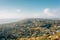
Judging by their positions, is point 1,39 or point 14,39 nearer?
point 1,39

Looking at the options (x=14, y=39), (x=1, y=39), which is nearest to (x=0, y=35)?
(x=1, y=39)

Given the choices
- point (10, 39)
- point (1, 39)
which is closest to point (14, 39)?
point (10, 39)

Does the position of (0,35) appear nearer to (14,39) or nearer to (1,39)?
(1,39)

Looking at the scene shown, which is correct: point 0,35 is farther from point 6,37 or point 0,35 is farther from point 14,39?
point 14,39

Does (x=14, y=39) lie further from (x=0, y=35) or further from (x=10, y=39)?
(x=0, y=35)

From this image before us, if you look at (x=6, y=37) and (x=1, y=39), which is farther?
(x=6, y=37)
